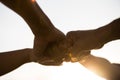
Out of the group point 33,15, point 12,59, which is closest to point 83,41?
point 33,15

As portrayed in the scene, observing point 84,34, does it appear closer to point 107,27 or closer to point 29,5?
point 107,27

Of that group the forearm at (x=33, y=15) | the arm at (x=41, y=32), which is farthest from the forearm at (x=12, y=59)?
the forearm at (x=33, y=15)

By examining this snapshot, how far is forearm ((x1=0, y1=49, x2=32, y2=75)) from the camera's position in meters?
1.44

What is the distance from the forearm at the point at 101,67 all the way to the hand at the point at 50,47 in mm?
259

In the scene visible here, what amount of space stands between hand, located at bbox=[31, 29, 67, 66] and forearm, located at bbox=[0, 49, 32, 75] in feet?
0.55

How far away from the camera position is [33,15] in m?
1.21

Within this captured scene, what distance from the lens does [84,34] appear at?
4.23 ft

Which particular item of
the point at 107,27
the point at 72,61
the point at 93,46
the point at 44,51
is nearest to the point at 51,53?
the point at 44,51

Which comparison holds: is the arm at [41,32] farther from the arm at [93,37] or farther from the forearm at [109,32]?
the forearm at [109,32]

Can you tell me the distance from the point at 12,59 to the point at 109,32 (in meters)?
0.70

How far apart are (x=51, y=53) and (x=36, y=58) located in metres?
0.15

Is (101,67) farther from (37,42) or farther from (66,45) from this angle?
(37,42)

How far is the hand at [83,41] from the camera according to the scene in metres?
1.28

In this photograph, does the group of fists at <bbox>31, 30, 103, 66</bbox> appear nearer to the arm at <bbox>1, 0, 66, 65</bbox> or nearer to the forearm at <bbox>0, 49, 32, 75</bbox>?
the arm at <bbox>1, 0, 66, 65</bbox>
